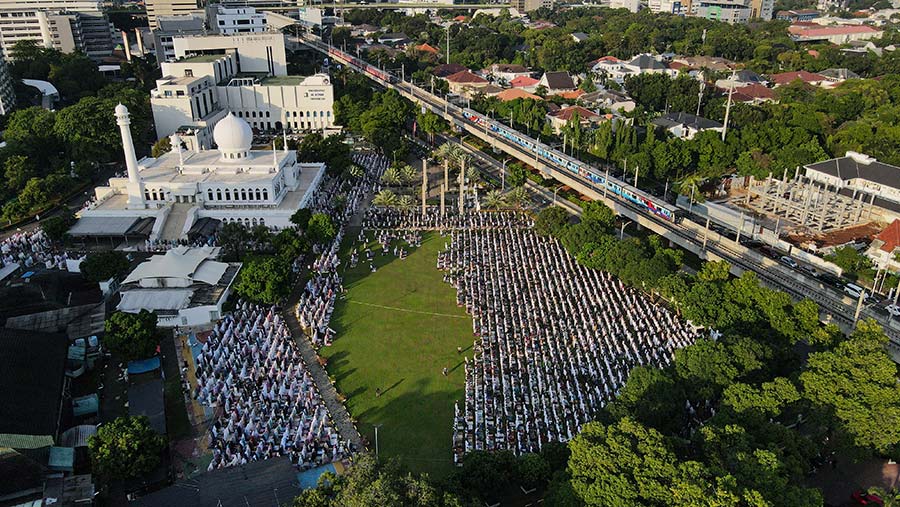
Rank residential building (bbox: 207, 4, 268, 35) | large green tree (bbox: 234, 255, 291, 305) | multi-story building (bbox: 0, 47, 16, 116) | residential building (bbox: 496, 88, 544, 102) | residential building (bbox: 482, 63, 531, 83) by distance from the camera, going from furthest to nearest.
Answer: residential building (bbox: 207, 4, 268, 35), residential building (bbox: 482, 63, 531, 83), residential building (bbox: 496, 88, 544, 102), multi-story building (bbox: 0, 47, 16, 116), large green tree (bbox: 234, 255, 291, 305)

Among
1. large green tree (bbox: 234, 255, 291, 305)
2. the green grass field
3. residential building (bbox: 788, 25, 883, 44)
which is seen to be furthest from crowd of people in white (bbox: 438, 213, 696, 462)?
residential building (bbox: 788, 25, 883, 44)

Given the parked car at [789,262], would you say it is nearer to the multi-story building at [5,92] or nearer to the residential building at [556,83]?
the residential building at [556,83]

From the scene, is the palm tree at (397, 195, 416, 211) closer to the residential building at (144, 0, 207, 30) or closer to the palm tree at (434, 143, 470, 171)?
the palm tree at (434, 143, 470, 171)

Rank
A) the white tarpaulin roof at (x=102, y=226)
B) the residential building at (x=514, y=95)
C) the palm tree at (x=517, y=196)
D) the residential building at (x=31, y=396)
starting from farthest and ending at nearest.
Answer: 1. the residential building at (x=514, y=95)
2. the palm tree at (x=517, y=196)
3. the white tarpaulin roof at (x=102, y=226)
4. the residential building at (x=31, y=396)

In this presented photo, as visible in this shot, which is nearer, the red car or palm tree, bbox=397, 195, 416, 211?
the red car

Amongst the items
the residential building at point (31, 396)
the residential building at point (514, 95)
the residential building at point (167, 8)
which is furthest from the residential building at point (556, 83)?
the residential building at point (31, 396)
